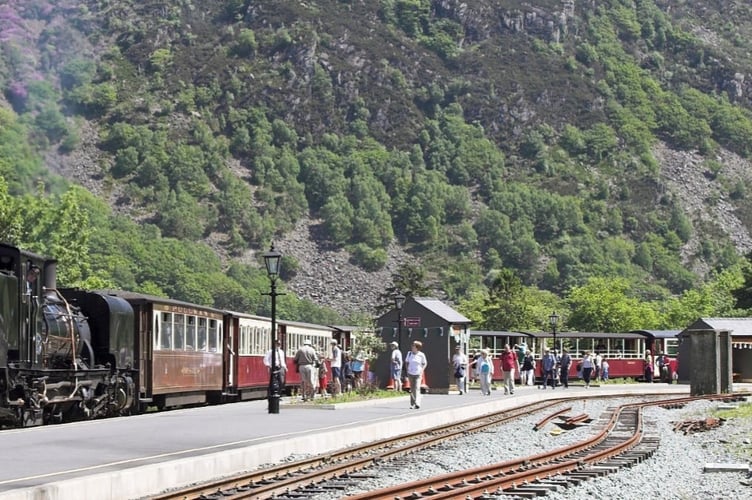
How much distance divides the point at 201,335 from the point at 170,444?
56.8 ft

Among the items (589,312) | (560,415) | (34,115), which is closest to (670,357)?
(34,115)

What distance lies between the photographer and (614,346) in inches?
3452

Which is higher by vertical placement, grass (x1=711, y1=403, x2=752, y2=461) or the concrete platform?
the concrete platform

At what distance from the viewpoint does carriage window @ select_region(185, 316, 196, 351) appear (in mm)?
37750

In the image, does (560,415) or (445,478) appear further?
(560,415)

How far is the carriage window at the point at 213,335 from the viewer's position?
4056 cm

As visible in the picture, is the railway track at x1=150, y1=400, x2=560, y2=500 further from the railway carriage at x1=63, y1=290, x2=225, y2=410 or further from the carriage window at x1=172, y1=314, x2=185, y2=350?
the carriage window at x1=172, y1=314, x2=185, y2=350

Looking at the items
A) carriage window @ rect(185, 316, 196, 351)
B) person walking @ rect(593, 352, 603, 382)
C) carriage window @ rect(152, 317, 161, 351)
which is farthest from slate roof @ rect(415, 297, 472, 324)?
carriage window @ rect(152, 317, 161, 351)

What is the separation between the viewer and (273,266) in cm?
3291

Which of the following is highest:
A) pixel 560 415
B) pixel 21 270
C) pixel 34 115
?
pixel 34 115

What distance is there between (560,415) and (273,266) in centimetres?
963

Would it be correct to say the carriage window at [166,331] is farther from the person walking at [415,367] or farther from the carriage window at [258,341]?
the carriage window at [258,341]

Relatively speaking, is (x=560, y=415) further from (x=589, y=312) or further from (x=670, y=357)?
(x=589, y=312)

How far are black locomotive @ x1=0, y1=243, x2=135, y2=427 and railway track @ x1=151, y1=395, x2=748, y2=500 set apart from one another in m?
6.08
